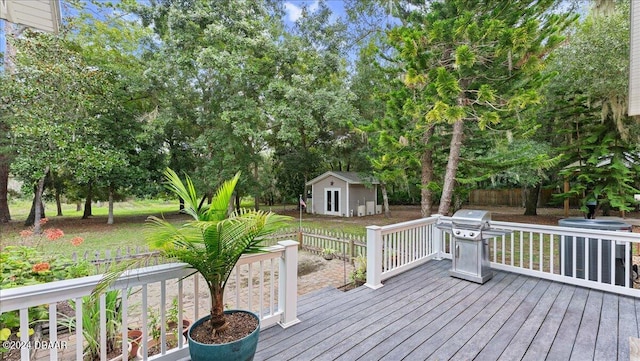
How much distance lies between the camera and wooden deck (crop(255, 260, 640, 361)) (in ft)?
7.23

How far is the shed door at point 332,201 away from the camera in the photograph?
565 inches

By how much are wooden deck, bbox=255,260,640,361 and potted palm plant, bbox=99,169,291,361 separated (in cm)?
54

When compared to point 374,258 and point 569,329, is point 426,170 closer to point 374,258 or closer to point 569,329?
point 374,258

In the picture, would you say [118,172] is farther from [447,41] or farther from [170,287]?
[447,41]

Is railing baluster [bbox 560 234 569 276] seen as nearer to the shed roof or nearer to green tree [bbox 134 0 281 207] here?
the shed roof

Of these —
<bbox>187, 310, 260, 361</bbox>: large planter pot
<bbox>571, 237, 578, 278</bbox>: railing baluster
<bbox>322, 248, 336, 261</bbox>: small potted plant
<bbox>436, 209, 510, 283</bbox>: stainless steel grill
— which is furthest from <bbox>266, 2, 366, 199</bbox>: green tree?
<bbox>187, 310, 260, 361</bbox>: large planter pot

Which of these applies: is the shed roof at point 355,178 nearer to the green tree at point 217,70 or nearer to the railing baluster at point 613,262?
the green tree at point 217,70

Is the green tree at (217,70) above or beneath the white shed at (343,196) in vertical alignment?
above

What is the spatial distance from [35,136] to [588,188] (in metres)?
16.8

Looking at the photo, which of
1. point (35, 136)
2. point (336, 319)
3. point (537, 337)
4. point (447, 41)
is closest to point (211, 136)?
point (35, 136)

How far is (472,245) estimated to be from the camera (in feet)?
12.1

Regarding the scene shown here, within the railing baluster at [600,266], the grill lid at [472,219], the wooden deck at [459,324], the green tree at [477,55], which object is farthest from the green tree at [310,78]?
the railing baluster at [600,266]

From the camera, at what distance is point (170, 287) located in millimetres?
4961

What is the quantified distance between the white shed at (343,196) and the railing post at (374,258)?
930 cm
